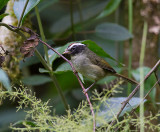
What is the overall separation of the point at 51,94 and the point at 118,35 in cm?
101

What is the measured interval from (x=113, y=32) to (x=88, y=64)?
739mm

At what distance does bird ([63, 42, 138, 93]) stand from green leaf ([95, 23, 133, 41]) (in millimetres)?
567

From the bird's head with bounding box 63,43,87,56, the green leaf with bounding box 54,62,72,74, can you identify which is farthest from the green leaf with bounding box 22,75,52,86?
the green leaf with bounding box 54,62,72,74

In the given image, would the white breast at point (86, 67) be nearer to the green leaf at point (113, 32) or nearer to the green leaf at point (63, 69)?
the green leaf at point (63, 69)

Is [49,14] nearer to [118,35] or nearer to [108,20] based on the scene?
[108,20]

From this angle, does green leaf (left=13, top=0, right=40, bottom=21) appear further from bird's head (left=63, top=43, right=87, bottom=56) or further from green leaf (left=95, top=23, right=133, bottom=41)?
green leaf (left=95, top=23, right=133, bottom=41)

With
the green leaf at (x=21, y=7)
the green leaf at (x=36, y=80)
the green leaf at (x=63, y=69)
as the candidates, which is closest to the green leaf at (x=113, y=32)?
the green leaf at (x=36, y=80)

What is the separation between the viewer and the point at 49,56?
1.72 meters

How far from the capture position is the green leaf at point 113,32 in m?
2.46

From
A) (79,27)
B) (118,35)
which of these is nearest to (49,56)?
(118,35)

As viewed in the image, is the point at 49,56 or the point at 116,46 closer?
the point at 49,56

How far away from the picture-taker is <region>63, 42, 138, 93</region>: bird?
1.86m

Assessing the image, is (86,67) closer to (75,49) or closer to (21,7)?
(75,49)

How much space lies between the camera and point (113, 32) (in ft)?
8.29
